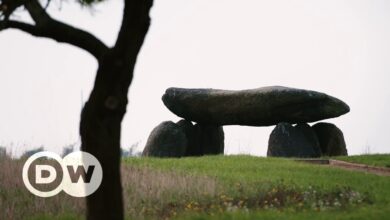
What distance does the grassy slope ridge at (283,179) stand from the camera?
9.21m

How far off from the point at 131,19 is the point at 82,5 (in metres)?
2.40

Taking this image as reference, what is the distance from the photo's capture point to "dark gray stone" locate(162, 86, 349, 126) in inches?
943

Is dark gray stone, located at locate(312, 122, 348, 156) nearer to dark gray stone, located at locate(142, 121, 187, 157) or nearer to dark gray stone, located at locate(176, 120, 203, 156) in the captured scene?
dark gray stone, located at locate(176, 120, 203, 156)

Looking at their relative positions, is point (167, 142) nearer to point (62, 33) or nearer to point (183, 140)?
point (183, 140)

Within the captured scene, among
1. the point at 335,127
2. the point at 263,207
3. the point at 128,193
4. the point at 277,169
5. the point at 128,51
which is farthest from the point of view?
the point at 335,127

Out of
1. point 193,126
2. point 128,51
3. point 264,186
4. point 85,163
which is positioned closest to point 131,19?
point 128,51

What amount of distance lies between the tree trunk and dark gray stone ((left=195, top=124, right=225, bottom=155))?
63.9ft

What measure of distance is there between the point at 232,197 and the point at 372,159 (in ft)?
35.7

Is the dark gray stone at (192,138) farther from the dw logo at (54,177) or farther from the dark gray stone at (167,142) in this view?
the dw logo at (54,177)

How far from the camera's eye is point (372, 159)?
2048 centimetres

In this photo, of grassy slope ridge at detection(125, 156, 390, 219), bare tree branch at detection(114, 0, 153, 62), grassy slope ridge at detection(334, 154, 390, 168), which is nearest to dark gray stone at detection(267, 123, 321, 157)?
grassy slope ridge at detection(334, 154, 390, 168)

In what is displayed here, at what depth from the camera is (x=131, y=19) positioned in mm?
6863

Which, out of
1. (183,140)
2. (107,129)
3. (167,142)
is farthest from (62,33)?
(183,140)

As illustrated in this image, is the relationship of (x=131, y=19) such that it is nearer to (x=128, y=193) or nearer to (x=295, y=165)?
(x=128, y=193)
